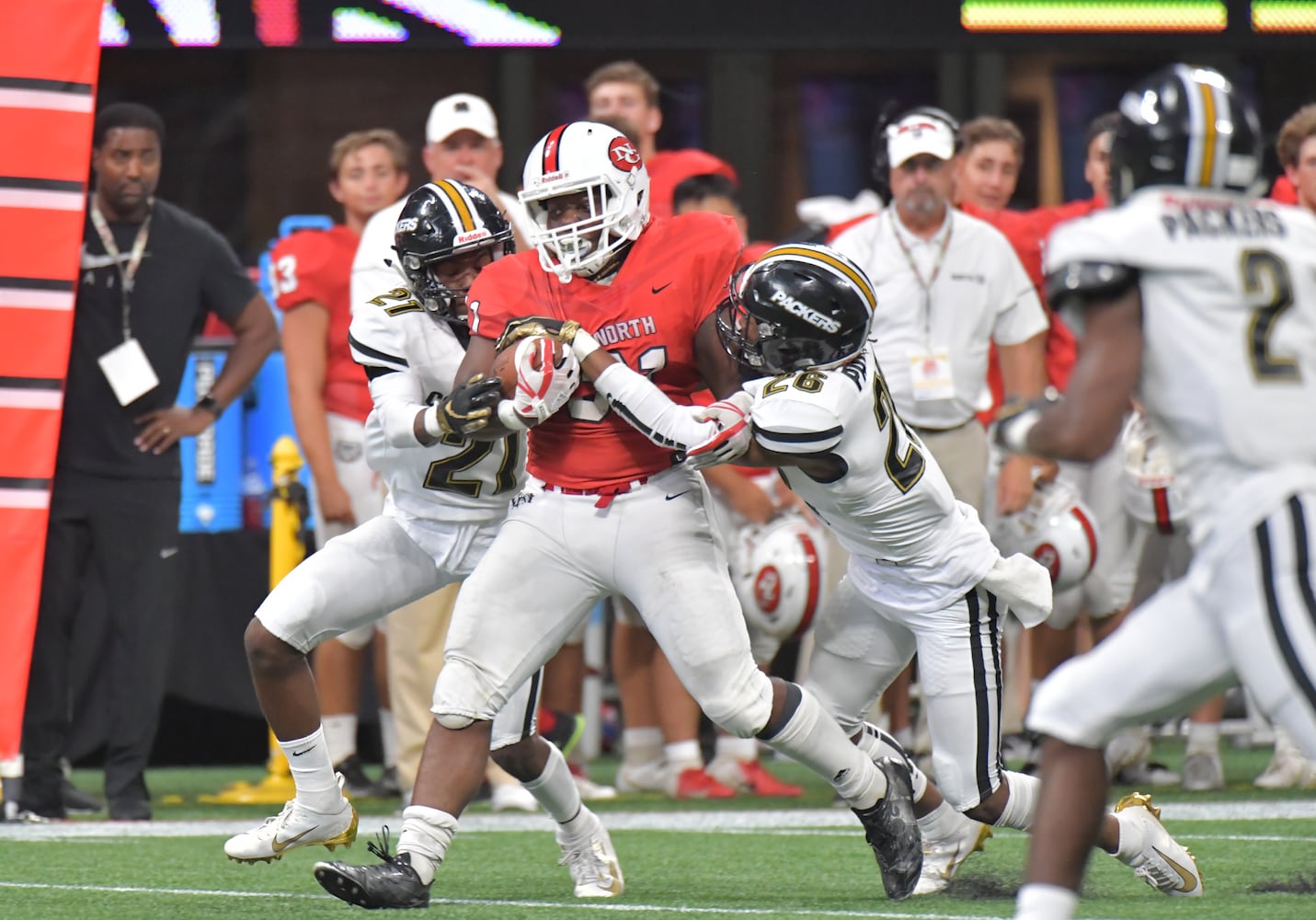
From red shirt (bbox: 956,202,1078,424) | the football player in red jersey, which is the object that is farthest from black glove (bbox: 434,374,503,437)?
red shirt (bbox: 956,202,1078,424)

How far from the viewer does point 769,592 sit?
270 inches

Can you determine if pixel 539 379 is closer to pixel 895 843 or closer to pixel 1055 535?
pixel 895 843

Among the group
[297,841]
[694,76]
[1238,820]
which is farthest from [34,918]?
[694,76]

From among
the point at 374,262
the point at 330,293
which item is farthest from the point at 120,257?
the point at 374,262

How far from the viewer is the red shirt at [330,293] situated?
686 cm

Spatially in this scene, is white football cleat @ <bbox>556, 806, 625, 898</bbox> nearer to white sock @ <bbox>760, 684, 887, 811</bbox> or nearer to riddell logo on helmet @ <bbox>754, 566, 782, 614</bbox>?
white sock @ <bbox>760, 684, 887, 811</bbox>

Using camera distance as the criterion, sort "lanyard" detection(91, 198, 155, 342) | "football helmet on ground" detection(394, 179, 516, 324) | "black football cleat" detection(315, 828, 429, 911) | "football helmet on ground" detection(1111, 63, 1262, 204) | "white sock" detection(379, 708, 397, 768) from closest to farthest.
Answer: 1. "football helmet on ground" detection(1111, 63, 1262, 204)
2. "black football cleat" detection(315, 828, 429, 911)
3. "football helmet on ground" detection(394, 179, 516, 324)
4. "lanyard" detection(91, 198, 155, 342)
5. "white sock" detection(379, 708, 397, 768)

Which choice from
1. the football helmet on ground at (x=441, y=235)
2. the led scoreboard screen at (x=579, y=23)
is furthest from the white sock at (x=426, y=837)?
the led scoreboard screen at (x=579, y=23)

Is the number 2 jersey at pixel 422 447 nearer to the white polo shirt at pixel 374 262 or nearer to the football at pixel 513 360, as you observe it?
the football at pixel 513 360

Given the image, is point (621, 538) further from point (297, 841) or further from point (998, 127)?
point (998, 127)

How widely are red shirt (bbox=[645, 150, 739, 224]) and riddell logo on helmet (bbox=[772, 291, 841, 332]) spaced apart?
274 cm

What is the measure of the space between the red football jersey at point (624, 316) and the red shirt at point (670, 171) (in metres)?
2.46

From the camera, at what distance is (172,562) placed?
6582mm

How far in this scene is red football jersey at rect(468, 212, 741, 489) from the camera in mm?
4473
